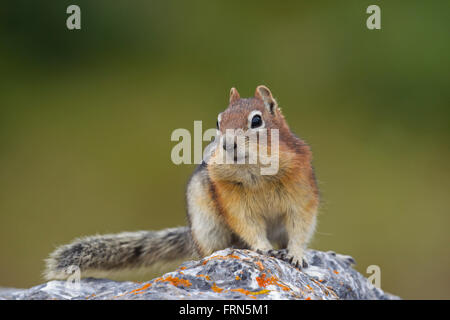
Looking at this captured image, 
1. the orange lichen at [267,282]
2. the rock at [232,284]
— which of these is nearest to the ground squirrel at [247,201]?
the rock at [232,284]

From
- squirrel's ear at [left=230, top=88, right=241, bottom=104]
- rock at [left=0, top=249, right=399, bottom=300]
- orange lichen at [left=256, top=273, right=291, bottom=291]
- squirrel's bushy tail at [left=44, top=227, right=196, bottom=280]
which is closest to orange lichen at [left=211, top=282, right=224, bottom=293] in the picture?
rock at [left=0, top=249, right=399, bottom=300]

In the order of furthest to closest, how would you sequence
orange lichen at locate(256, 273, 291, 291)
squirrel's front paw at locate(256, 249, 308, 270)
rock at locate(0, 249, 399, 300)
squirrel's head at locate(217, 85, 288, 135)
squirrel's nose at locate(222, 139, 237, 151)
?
1. squirrel's front paw at locate(256, 249, 308, 270)
2. squirrel's head at locate(217, 85, 288, 135)
3. squirrel's nose at locate(222, 139, 237, 151)
4. orange lichen at locate(256, 273, 291, 291)
5. rock at locate(0, 249, 399, 300)

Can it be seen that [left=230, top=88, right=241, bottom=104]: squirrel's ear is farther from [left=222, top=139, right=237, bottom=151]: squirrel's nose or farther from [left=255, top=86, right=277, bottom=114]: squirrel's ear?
[left=222, top=139, right=237, bottom=151]: squirrel's nose

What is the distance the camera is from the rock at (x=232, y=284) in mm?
2594

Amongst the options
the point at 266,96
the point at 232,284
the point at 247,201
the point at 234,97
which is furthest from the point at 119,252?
the point at 232,284

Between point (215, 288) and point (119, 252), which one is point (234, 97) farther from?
point (119, 252)

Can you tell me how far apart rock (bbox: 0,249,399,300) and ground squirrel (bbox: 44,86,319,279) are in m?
0.25

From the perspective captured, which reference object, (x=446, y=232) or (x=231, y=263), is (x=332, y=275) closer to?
(x=231, y=263)

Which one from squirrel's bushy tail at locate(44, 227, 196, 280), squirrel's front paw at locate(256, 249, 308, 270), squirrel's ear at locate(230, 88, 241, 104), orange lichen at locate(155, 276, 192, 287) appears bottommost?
squirrel's bushy tail at locate(44, 227, 196, 280)

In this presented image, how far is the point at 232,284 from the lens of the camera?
2.71 m

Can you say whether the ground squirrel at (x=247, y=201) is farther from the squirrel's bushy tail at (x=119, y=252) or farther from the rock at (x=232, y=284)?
the rock at (x=232, y=284)

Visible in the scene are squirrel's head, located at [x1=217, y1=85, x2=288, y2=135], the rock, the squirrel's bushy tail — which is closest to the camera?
the rock

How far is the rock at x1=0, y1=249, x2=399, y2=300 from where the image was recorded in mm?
2594
